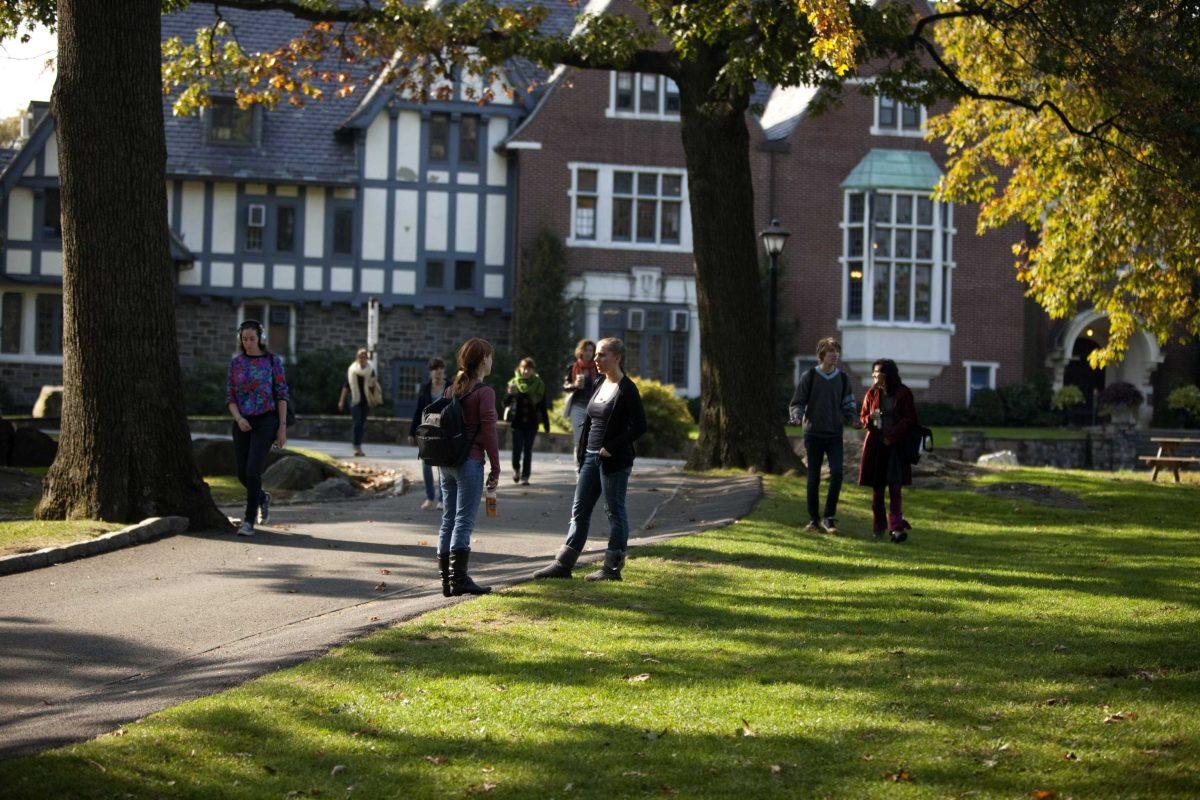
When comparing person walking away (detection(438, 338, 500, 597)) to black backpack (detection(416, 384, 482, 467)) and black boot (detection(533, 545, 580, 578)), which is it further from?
black boot (detection(533, 545, 580, 578))

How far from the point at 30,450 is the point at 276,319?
19.4 m

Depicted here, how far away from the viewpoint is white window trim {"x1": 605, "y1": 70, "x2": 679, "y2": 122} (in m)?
37.4

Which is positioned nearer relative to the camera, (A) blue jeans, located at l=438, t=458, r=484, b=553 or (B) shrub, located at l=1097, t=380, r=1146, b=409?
(A) blue jeans, located at l=438, t=458, r=484, b=553

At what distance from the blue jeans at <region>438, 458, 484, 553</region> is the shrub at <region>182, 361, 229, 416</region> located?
26.4 meters

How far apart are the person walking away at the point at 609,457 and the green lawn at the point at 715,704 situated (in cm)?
31

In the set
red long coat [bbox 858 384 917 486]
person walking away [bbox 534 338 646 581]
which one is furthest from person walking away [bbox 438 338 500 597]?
red long coat [bbox 858 384 917 486]

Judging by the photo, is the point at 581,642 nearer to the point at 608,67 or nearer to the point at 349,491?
the point at 349,491

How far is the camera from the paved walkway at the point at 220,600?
22.5 feet

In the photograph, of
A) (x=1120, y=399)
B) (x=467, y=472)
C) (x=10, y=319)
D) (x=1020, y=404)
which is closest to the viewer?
(x=467, y=472)

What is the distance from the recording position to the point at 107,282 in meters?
12.4

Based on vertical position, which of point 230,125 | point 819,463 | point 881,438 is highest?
point 230,125

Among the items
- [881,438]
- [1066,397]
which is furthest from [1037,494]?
[1066,397]

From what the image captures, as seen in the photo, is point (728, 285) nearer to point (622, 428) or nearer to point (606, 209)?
point (622, 428)

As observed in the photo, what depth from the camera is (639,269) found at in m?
37.5
